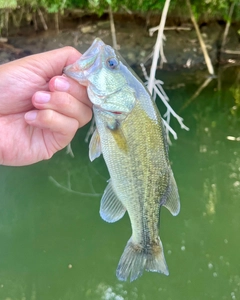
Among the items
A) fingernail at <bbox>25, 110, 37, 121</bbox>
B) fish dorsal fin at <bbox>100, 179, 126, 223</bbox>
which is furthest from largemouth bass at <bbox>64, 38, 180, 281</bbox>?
fingernail at <bbox>25, 110, 37, 121</bbox>

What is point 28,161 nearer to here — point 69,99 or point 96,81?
point 69,99

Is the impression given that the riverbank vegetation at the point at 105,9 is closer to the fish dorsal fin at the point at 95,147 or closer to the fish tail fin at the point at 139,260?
the fish dorsal fin at the point at 95,147

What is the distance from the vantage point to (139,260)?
1.54 metres

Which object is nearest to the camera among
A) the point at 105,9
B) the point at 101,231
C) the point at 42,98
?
the point at 42,98

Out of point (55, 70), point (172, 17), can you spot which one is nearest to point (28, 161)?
point (55, 70)

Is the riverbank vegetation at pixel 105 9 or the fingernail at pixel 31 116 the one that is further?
the riverbank vegetation at pixel 105 9

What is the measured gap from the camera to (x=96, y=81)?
1353mm

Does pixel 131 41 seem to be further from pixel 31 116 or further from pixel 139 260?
pixel 139 260

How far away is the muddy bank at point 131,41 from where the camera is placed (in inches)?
193

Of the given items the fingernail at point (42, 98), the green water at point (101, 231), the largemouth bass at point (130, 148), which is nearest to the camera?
the largemouth bass at point (130, 148)

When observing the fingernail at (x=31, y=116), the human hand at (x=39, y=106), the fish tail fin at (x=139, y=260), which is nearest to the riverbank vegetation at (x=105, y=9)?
the human hand at (x=39, y=106)

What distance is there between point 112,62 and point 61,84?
Answer: 0.70ft

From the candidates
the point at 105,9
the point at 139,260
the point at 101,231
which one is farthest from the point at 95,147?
the point at 105,9

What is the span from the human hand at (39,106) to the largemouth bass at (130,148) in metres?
0.13
